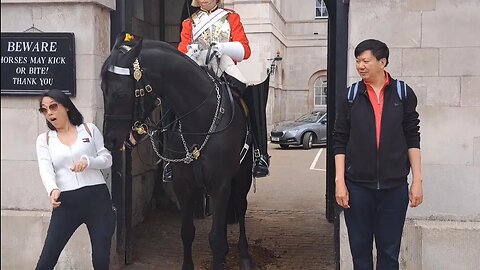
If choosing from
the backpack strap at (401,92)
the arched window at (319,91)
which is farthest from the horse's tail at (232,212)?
the arched window at (319,91)

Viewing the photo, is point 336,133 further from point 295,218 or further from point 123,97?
point 295,218

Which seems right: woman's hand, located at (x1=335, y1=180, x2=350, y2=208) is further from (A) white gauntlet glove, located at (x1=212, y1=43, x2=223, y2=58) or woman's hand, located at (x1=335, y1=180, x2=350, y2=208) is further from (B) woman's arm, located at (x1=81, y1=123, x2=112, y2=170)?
(A) white gauntlet glove, located at (x1=212, y1=43, x2=223, y2=58)

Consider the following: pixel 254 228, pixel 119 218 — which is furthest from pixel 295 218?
pixel 119 218

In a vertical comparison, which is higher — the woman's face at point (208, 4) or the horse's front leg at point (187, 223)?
the woman's face at point (208, 4)

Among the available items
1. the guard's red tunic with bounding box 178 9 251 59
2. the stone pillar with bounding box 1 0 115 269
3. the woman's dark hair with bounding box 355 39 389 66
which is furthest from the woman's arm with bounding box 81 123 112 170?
the woman's dark hair with bounding box 355 39 389 66

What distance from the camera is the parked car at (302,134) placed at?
20125mm

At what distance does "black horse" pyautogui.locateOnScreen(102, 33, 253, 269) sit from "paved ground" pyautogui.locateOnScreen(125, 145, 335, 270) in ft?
3.31

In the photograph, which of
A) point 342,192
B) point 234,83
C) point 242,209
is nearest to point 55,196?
point 342,192

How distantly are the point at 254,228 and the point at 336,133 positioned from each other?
3.67m

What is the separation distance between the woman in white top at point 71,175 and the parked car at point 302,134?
16.5 metres

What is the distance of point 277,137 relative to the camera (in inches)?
805

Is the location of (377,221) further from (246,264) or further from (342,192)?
(246,264)

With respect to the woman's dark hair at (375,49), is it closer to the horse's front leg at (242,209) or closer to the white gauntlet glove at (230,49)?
the white gauntlet glove at (230,49)

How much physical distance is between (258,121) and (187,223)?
1.16 meters
